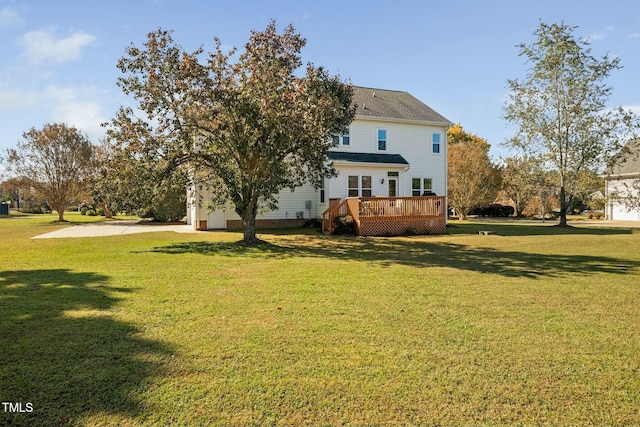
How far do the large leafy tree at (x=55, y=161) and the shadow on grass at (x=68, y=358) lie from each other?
28027mm

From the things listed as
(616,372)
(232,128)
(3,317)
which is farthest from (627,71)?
(3,317)

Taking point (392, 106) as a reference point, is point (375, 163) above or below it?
below

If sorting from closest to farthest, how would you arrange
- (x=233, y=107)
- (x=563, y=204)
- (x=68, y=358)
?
1. (x=68, y=358)
2. (x=233, y=107)
3. (x=563, y=204)

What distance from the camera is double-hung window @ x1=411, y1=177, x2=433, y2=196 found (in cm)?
2353

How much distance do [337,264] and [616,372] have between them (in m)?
6.52

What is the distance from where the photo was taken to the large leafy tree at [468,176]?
32812 mm

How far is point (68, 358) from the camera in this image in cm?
372

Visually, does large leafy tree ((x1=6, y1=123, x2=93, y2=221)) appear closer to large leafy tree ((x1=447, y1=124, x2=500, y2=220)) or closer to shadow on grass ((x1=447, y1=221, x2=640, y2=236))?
shadow on grass ((x1=447, y1=221, x2=640, y2=236))

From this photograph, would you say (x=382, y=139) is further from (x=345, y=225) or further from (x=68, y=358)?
(x=68, y=358)

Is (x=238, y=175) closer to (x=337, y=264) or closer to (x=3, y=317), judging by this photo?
(x=337, y=264)

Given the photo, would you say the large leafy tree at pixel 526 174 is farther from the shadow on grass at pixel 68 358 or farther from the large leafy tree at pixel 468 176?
the shadow on grass at pixel 68 358

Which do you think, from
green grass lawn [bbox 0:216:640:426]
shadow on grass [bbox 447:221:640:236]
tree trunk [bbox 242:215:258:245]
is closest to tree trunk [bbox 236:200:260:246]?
tree trunk [bbox 242:215:258:245]

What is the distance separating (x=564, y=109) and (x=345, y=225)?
16.0m

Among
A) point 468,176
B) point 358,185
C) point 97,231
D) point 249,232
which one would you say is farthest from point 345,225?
point 468,176
